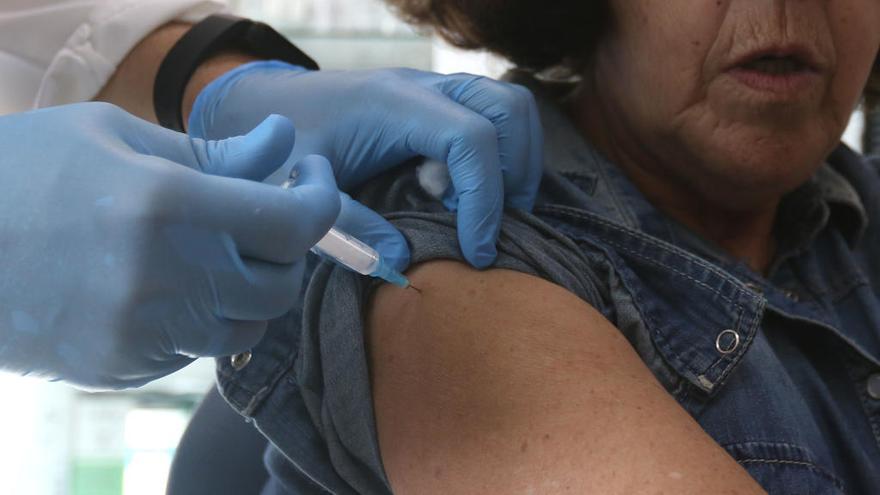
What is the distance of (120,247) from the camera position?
76 cm

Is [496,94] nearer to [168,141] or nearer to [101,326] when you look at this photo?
[168,141]

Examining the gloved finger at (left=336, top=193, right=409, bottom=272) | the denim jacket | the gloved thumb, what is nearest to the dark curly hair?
the denim jacket

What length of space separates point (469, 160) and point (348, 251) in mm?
186

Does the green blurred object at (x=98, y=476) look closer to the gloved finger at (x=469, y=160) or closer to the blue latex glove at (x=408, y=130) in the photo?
the blue latex glove at (x=408, y=130)

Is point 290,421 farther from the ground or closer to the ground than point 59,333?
closer to the ground

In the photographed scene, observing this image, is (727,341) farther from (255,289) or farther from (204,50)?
(204,50)

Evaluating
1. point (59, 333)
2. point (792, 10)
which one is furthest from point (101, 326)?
point (792, 10)

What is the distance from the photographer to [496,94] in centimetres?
115

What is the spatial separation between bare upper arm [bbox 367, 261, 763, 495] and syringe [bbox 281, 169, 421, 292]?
0.05m

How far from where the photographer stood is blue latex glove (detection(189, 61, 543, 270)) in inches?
40.4

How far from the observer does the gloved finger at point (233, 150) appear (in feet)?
2.86

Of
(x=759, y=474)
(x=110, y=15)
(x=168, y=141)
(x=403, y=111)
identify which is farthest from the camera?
(x=110, y=15)

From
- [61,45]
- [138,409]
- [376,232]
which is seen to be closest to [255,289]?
[376,232]

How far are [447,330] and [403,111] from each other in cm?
27
